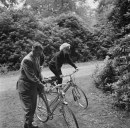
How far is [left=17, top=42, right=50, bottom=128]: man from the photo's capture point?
14.8 feet

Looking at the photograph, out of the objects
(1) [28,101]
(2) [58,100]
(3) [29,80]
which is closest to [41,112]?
(2) [58,100]

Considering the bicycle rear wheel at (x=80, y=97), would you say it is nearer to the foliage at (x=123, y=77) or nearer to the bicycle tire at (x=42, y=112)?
the foliage at (x=123, y=77)

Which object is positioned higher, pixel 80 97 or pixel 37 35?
pixel 37 35

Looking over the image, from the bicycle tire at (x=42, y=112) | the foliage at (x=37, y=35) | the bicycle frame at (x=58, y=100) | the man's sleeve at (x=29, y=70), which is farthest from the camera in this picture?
the foliage at (x=37, y=35)

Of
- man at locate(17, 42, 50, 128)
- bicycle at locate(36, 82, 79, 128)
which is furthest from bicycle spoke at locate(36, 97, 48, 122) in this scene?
man at locate(17, 42, 50, 128)

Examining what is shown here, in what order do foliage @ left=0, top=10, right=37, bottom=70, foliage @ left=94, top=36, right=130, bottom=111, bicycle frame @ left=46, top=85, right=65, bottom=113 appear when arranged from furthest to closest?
foliage @ left=0, top=10, right=37, bottom=70 → foliage @ left=94, top=36, right=130, bottom=111 → bicycle frame @ left=46, top=85, right=65, bottom=113

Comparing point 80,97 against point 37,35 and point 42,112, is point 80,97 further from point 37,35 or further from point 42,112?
point 37,35

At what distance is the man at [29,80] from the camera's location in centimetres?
450

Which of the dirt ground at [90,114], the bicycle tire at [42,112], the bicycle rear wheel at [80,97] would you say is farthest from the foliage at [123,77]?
the bicycle tire at [42,112]

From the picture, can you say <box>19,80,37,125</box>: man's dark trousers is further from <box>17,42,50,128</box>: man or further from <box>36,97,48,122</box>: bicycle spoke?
<box>36,97,48,122</box>: bicycle spoke

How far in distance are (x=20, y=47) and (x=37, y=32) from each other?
207cm

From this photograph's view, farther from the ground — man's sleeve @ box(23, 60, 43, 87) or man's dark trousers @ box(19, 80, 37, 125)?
man's sleeve @ box(23, 60, 43, 87)

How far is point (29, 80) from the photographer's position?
4684mm

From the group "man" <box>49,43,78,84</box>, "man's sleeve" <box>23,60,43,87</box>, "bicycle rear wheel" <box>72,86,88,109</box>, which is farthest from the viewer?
"bicycle rear wheel" <box>72,86,88,109</box>
